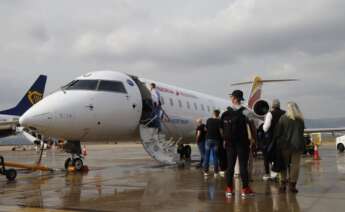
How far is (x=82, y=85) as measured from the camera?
551 inches

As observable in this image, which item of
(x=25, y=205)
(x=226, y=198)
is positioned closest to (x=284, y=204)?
(x=226, y=198)

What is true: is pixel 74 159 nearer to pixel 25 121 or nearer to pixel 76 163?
pixel 76 163

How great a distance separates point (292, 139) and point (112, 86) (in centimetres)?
758

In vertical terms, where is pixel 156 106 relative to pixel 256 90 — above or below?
below

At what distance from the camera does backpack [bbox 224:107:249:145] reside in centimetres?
790

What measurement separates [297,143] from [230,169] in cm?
153

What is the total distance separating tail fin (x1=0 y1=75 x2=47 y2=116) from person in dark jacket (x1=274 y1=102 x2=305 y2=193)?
3621 cm

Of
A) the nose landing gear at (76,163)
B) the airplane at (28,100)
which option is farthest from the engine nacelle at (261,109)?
the airplane at (28,100)

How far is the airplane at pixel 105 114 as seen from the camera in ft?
41.1

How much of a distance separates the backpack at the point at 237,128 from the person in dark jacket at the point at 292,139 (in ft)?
3.42

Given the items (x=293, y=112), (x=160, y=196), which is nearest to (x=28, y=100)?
(x=160, y=196)

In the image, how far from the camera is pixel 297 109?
8.73m

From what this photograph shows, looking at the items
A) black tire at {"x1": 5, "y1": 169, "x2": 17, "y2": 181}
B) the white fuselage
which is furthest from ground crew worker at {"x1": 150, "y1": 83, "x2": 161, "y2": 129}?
black tire at {"x1": 5, "y1": 169, "x2": 17, "y2": 181}

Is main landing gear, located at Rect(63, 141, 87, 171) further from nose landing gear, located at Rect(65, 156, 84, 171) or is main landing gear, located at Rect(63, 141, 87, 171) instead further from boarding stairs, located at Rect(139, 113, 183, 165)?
boarding stairs, located at Rect(139, 113, 183, 165)
